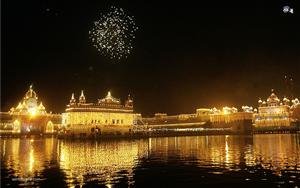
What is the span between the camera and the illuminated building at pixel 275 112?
112812 mm

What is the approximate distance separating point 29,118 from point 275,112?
7149cm

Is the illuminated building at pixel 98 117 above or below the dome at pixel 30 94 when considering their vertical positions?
below

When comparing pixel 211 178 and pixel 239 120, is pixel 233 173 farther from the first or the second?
pixel 239 120

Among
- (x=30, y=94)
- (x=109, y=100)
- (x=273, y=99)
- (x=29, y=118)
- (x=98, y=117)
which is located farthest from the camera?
(x=273, y=99)

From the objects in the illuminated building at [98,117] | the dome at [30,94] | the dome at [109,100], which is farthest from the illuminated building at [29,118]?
the dome at [109,100]

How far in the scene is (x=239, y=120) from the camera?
4609 inches

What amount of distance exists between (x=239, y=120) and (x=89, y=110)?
184 feet

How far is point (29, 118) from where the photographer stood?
91.2m

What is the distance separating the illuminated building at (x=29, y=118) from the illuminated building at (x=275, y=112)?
60.6 metres

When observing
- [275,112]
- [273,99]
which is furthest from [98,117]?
[273,99]

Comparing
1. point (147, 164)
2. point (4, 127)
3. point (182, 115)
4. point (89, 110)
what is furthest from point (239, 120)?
point (147, 164)

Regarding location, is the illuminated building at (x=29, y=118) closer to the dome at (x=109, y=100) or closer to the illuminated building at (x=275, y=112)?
the dome at (x=109, y=100)

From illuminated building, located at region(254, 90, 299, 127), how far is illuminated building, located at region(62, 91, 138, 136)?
4917cm

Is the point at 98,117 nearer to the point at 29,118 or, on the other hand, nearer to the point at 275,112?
the point at 29,118
